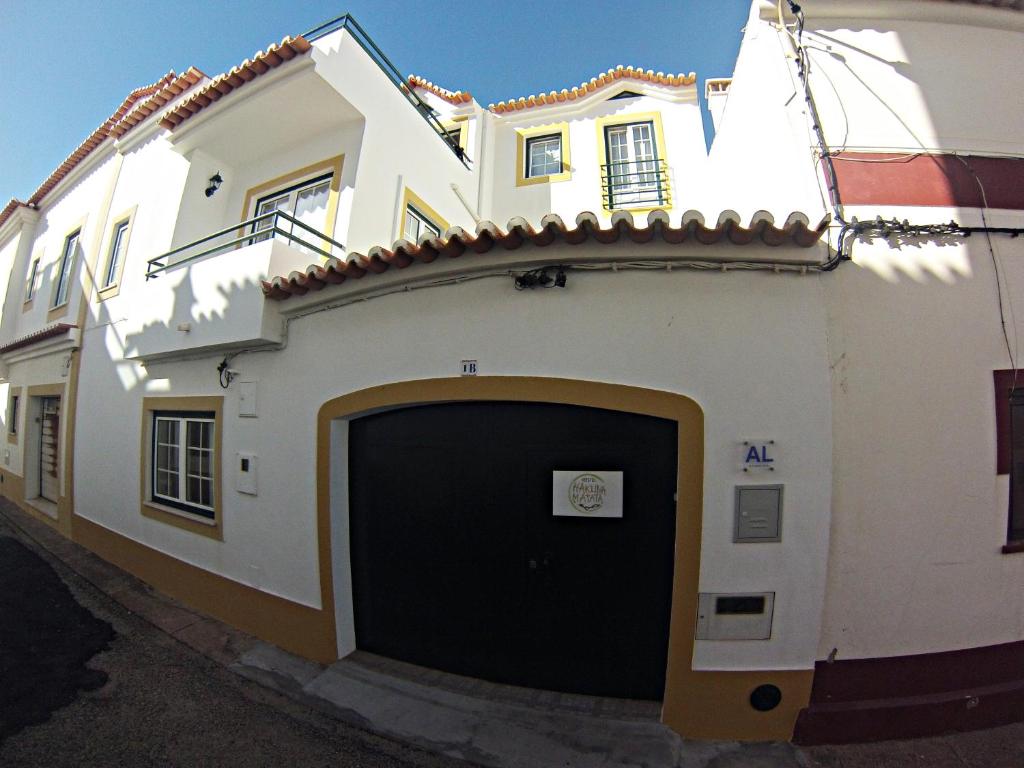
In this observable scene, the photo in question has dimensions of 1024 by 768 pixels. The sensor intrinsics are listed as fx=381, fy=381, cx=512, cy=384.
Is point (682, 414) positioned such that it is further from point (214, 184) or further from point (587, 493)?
point (214, 184)

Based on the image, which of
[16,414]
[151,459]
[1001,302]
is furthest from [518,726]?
[16,414]

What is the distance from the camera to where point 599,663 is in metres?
3.09

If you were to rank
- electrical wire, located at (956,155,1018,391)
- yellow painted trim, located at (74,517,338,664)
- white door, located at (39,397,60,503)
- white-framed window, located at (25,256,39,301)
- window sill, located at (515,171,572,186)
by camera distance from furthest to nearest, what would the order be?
white-framed window, located at (25,256,39,301)
white door, located at (39,397,60,503)
window sill, located at (515,171,572,186)
yellow painted trim, located at (74,517,338,664)
electrical wire, located at (956,155,1018,391)

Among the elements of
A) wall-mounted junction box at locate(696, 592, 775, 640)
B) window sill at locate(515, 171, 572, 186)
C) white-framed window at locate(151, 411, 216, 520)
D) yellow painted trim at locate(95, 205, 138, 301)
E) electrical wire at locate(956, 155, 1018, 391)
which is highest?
window sill at locate(515, 171, 572, 186)

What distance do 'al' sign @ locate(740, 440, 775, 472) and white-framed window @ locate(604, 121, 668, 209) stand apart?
5364 millimetres

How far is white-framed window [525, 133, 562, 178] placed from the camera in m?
7.70

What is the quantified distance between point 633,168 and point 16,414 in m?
14.6

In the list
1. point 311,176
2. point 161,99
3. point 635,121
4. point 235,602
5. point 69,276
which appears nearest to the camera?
point 235,602

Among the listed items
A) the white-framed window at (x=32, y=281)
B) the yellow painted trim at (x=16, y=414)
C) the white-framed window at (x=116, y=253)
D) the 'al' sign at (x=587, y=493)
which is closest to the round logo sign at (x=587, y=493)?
the 'al' sign at (x=587, y=493)

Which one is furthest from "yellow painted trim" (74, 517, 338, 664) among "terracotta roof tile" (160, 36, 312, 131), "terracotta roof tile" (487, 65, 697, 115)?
"terracotta roof tile" (487, 65, 697, 115)

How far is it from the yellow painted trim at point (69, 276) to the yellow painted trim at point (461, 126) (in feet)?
24.6

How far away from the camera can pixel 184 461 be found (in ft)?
16.2

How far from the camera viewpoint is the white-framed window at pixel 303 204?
506cm

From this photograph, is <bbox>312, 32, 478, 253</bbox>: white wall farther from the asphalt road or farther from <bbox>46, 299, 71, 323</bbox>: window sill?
<bbox>46, 299, 71, 323</bbox>: window sill
